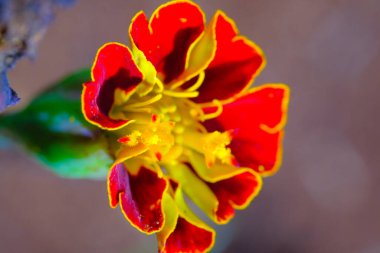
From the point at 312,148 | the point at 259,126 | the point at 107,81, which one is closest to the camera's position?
the point at 107,81

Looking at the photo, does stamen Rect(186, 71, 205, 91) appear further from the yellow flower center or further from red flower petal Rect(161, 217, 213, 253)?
red flower petal Rect(161, 217, 213, 253)

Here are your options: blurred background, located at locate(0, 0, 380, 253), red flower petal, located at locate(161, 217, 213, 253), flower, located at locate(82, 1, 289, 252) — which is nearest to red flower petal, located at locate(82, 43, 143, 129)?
flower, located at locate(82, 1, 289, 252)

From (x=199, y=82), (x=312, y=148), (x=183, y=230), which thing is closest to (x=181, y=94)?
(x=199, y=82)

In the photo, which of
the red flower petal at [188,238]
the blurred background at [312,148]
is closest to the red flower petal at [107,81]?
the red flower petal at [188,238]

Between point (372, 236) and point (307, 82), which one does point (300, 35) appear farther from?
point (372, 236)

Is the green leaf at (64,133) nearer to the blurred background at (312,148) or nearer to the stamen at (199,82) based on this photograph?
the stamen at (199,82)

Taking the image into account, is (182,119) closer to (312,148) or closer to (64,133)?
(64,133)
